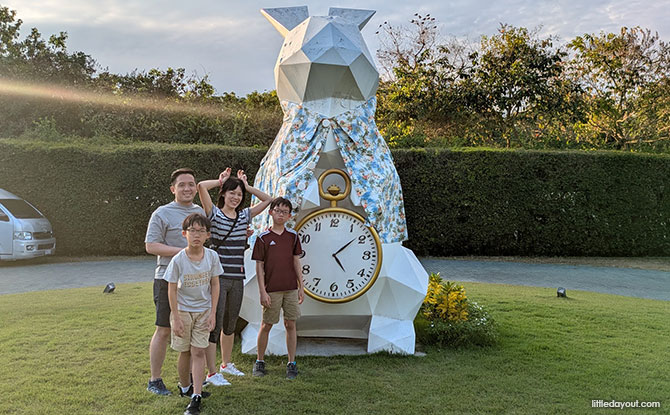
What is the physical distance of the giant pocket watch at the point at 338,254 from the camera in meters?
4.86

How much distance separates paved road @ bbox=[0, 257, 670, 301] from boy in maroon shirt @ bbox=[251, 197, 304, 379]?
5.81 metres

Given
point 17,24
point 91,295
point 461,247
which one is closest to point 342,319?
point 91,295

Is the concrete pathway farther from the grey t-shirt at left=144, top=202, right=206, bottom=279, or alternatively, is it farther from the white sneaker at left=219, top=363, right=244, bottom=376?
the grey t-shirt at left=144, top=202, right=206, bottom=279

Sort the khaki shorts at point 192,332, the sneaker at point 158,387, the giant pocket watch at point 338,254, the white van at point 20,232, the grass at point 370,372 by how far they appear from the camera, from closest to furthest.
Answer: the khaki shorts at point 192,332 → the grass at point 370,372 → the sneaker at point 158,387 → the giant pocket watch at point 338,254 → the white van at point 20,232

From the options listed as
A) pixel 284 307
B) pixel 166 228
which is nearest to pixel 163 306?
pixel 166 228

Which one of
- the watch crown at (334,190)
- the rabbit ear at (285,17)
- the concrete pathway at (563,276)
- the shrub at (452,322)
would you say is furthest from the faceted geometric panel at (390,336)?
the concrete pathway at (563,276)

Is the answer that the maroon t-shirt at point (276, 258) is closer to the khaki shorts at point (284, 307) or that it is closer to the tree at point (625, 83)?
the khaki shorts at point (284, 307)

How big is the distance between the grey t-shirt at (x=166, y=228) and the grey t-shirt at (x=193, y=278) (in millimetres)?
242

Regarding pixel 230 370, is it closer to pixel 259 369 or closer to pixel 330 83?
pixel 259 369

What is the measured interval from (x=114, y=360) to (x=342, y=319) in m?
2.08

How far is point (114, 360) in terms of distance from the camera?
4.74 meters

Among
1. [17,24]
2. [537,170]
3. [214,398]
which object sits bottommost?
[214,398]

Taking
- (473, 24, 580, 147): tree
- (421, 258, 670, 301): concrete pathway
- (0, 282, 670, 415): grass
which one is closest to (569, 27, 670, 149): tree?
(473, 24, 580, 147): tree

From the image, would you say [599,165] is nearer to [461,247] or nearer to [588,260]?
[588,260]
